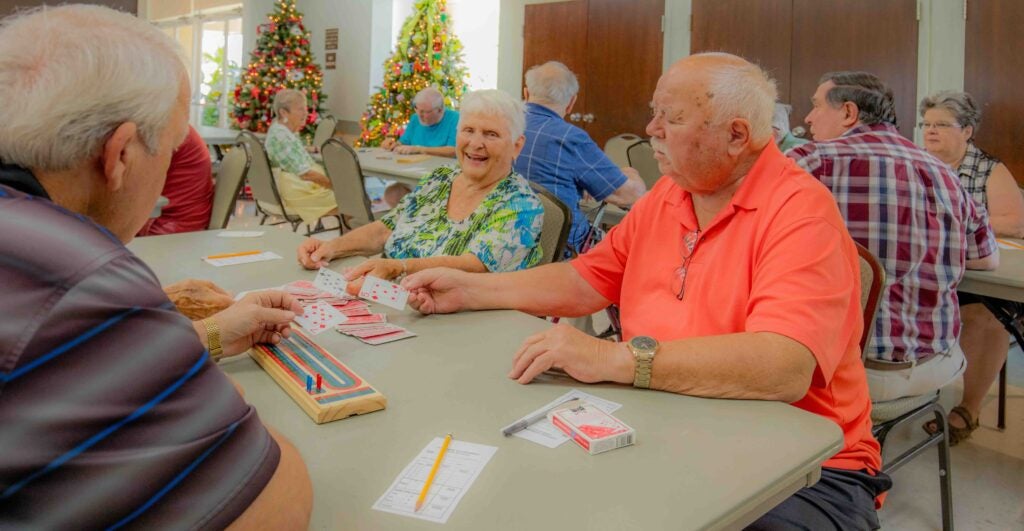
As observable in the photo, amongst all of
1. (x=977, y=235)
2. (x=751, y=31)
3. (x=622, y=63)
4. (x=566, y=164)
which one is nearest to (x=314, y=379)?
(x=977, y=235)

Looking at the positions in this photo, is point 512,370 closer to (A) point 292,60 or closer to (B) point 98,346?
(B) point 98,346

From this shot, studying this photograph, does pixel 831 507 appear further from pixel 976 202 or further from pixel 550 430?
pixel 976 202

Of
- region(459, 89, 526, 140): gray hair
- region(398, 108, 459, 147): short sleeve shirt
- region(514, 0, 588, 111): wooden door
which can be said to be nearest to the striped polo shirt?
region(459, 89, 526, 140): gray hair

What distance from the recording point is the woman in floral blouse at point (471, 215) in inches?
85.0

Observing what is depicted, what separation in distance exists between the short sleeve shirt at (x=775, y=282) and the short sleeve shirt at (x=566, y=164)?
176 cm

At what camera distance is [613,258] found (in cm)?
180

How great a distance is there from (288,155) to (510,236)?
3566mm

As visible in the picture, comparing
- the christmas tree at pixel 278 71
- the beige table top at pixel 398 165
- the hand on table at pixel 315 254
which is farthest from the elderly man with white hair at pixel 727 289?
the christmas tree at pixel 278 71

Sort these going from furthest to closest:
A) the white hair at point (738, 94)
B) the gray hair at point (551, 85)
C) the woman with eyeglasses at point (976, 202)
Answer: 1. the gray hair at point (551, 85)
2. the woman with eyeglasses at point (976, 202)
3. the white hair at point (738, 94)

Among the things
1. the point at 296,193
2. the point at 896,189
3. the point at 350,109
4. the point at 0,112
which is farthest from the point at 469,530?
the point at 350,109

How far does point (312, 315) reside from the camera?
5.31ft

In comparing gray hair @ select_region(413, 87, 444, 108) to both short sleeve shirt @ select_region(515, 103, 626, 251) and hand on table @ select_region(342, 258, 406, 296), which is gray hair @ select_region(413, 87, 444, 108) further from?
hand on table @ select_region(342, 258, 406, 296)

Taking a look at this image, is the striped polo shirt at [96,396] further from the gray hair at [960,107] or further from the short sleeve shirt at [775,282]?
the gray hair at [960,107]

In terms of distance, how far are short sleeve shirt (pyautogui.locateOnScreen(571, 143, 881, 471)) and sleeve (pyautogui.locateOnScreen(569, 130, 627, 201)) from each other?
5.81ft
